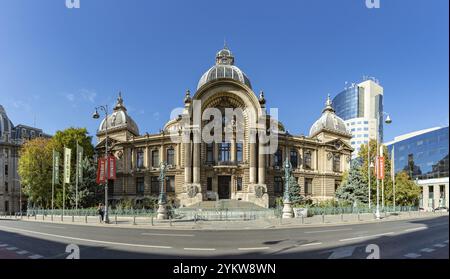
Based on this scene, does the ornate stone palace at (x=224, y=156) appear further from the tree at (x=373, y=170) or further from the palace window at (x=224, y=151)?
the tree at (x=373, y=170)

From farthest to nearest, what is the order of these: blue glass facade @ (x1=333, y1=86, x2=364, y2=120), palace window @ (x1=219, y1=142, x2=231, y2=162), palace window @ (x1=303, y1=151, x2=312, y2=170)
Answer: blue glass facade @ (x1=333, y1=86, x2=364, y2=120), palace window @ (x1=303, y1=151, x2=312, y2=170), palace window @ (x1=219, y1=142, x2=231, y2=162)

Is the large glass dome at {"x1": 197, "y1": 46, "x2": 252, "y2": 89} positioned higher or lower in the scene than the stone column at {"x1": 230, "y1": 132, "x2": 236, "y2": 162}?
higher

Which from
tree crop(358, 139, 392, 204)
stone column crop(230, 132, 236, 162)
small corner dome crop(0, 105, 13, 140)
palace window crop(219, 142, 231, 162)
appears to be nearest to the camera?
tree crop(358, 139, 392, 204)

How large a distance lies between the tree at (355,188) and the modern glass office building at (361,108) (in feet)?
247

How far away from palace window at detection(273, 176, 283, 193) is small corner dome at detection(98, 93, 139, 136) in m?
28.9

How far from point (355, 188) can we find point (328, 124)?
21.8 meters

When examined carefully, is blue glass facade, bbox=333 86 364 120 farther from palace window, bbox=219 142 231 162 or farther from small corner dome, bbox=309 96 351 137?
palace window, bbox=219 142 231 162

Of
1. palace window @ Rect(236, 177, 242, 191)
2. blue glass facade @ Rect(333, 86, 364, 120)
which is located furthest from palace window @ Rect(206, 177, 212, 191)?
blue glass facade @ Rect(333, 86, 364, 120)

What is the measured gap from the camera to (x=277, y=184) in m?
51.1

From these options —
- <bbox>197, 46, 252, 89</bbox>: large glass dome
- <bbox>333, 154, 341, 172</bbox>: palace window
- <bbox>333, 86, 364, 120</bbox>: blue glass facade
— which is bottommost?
<bbox>333, 154, 341, 172</bbox>: palace window

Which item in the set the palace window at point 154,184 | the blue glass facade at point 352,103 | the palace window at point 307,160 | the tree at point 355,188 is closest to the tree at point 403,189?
the tree at point 355,188

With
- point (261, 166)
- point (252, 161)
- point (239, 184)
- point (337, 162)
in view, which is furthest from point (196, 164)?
point (337, 162)

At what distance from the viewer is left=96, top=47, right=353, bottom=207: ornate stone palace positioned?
149 ft
